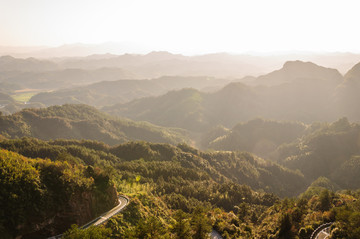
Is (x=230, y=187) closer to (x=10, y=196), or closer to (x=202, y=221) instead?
(x=202, y=221)

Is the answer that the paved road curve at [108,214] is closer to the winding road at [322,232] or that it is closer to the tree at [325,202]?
the winding road at [322,232]

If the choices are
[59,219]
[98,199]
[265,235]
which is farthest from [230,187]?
[59,219]

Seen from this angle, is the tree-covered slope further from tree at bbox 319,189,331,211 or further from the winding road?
tree at bbox 319,189,331,211

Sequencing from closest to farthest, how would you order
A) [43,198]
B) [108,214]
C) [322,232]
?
[43,198] → [108,214] → [322,232]

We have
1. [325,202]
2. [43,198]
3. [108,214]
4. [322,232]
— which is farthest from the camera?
[325,202]

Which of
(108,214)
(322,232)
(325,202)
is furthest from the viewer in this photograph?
(325,202)

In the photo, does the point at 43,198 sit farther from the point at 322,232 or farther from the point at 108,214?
the point at 322,232

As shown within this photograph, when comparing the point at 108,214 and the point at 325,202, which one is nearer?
the point at 108,214

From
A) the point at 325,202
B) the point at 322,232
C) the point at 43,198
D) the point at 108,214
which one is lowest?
the point at 325,202

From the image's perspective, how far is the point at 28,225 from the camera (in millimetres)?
56250

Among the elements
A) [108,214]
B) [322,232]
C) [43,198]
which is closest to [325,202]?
[322,232]

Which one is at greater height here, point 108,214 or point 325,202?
point 108,214

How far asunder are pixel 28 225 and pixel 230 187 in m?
124

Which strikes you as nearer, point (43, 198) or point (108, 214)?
point (43, 198)
